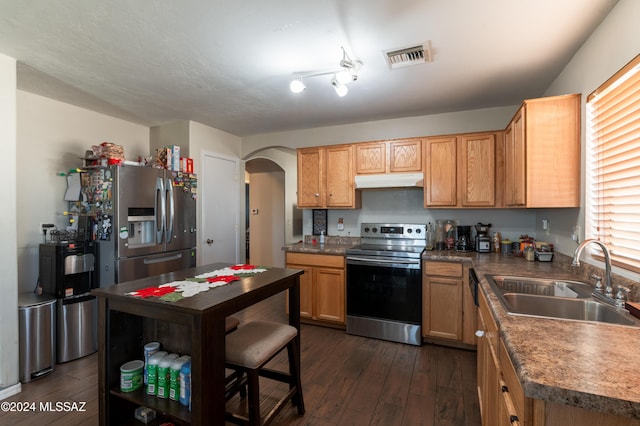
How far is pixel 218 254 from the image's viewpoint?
13.8 feet

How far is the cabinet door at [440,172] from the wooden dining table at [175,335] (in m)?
1.98

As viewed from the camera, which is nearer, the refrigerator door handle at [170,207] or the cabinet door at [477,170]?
the cabinet door at [477,170]

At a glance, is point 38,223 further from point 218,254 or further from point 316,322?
point 316,322

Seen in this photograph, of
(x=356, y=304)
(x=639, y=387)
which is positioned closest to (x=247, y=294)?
(x=639, y=387)

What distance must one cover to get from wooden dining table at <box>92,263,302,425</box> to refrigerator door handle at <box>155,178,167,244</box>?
1.35 metres

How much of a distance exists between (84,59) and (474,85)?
319 centimetres

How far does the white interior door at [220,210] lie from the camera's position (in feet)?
13.1

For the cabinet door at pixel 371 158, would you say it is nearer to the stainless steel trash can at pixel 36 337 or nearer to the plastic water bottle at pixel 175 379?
the plastic water bottle at pixel 175 379

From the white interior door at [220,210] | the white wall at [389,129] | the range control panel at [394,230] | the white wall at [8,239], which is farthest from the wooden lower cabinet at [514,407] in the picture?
the white interior door at [220,210]

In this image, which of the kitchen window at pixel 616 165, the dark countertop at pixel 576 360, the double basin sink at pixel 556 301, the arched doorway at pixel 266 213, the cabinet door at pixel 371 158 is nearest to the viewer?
the dark countertop at pixel 576 360

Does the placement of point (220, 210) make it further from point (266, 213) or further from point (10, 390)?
point (10, 390)

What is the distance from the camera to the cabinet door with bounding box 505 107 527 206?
2188 mm

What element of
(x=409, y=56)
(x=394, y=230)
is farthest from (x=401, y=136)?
(x=409, y=56)

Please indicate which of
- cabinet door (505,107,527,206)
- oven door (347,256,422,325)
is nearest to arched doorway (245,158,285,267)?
oven door (347,256,422,325)
